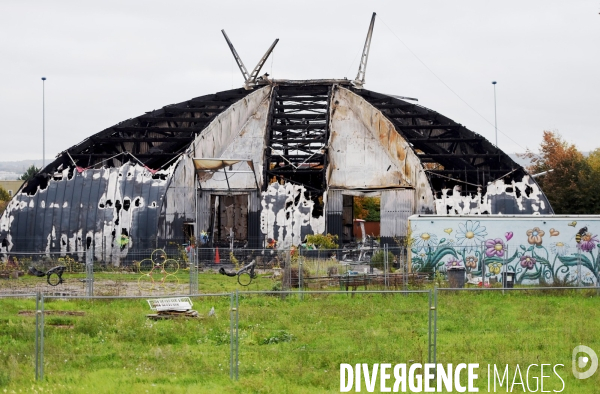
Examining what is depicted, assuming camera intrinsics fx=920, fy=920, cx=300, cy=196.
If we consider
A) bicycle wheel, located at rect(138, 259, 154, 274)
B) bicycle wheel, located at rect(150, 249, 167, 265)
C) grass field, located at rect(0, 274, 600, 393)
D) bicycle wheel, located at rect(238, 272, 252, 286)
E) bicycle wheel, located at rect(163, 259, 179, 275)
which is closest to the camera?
grass field, located at rect(0, 274, 600, 393)

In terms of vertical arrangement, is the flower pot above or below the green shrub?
below

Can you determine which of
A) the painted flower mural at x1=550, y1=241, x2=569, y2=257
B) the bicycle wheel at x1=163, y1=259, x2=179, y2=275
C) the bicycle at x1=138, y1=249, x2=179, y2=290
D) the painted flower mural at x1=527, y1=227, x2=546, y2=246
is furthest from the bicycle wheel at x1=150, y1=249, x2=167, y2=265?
the painted flower mural at x1=550, y1=241, x2=569, y2=257

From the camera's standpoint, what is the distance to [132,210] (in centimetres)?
4094

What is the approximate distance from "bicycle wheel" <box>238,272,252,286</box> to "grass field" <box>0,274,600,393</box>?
17.2 feet

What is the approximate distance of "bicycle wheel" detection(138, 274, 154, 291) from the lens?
30.2 m

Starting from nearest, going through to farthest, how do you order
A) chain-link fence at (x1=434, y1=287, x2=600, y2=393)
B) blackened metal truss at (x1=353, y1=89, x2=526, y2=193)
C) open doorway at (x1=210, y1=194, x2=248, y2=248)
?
chain-link fence at (x1=434, y1=287, x2=600, y2=393), blackened metal truss at (x1=353, y1=89, x2=526, y2=193), open doorway at (x1=210, y1=194, x2=248, y2=248)

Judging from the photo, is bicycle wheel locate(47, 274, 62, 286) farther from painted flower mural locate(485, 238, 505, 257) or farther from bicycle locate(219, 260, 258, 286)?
painted flower mural locate(485, 238, 505, 257)

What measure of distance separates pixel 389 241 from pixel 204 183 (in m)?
9.38

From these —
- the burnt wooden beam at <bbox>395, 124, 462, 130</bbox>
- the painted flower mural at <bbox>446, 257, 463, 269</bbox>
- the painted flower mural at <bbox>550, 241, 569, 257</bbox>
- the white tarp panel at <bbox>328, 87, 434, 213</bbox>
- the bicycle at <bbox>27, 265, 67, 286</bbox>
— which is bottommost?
the bicycle at <bbox>27, 265, 67, 286</bbox>

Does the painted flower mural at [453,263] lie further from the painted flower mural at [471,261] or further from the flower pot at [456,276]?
the flower pot at [456,276]

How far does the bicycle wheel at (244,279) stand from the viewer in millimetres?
32484

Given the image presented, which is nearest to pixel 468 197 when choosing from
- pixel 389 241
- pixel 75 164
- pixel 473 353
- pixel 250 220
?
pixel 389 241

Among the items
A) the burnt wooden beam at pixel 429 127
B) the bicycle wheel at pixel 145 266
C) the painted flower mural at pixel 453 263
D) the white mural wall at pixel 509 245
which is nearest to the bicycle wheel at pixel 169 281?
the bicycle wheel at pixel 145 266

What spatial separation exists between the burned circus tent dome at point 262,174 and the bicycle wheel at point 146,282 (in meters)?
6.73
